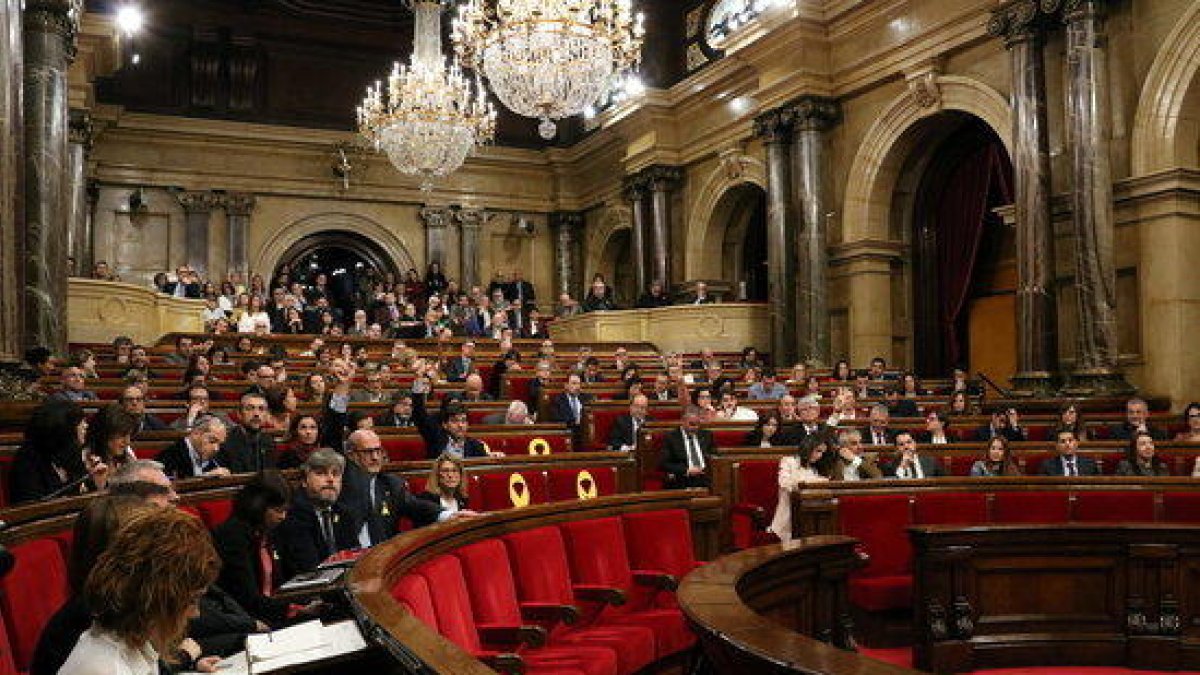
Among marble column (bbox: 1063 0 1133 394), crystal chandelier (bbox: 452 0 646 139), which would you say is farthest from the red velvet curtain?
crystal chandelier (bbox: 452 0 646 139)

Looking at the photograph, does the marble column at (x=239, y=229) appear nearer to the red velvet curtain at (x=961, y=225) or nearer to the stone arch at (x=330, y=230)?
the stone arch at (x=330, y=230)

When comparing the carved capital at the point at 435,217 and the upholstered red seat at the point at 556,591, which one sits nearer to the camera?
the upholstered red seat at the point at 556,591

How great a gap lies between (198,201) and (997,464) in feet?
51.3

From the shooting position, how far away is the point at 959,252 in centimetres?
1320

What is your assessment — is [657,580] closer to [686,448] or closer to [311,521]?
[311,521]

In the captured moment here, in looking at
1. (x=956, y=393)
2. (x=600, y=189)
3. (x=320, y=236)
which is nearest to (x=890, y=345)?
(x=956, y=393)

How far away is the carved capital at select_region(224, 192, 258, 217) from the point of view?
18.8 metres

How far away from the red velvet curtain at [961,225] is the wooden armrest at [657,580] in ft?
32.0

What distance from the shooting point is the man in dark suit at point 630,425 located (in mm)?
7805

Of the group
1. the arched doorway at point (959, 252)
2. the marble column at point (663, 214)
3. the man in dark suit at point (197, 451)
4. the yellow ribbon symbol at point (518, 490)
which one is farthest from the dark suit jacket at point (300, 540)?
the marble column at point (663, 214)

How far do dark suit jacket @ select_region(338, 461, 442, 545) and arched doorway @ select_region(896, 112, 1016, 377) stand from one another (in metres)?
9.89

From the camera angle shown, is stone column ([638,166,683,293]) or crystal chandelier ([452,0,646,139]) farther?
stone column ([638,166,683,293])

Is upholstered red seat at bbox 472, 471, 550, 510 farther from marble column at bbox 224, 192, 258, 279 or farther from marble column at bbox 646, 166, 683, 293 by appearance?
marble column at bbox 224, 192, 258, 279

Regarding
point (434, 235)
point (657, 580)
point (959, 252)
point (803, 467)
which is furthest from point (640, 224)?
point (657, 580)
